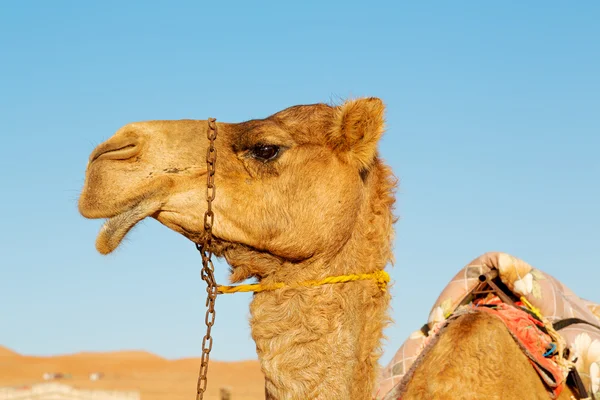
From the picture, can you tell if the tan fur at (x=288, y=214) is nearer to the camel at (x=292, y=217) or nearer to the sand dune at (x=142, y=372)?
the camel at (x=292, y=217)

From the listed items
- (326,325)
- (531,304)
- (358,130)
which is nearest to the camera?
(326,325)

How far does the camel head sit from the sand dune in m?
21.1

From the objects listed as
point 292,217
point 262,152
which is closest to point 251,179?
point 262,152

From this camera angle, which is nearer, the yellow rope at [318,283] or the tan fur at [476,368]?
the yellow rope at [318,283]

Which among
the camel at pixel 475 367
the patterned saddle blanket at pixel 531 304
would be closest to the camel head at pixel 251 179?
the camel at pixel 475 367

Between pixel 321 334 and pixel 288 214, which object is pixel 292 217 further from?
pixel 321 334

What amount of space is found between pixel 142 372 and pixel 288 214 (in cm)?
3563

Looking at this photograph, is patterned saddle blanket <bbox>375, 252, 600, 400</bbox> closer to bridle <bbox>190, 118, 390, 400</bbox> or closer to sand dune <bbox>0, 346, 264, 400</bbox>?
bridle <bbox>190, 118, 390, 400</bbox>

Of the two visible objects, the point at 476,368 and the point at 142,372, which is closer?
the point at 476,368

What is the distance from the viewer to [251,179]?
11.8 ft

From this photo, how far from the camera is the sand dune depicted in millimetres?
26672

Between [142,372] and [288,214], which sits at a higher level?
[142,372]

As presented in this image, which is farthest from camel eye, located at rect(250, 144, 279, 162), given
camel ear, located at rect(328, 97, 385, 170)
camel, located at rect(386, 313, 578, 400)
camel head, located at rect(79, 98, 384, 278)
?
camel, located at rect(386, 313, 578, 400)

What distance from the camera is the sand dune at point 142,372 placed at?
26672 millimetres
